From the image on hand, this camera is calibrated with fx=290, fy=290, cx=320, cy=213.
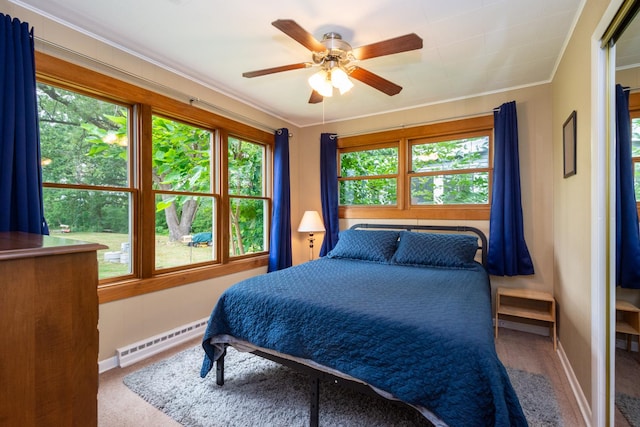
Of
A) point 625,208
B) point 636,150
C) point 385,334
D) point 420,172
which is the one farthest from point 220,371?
point 420,172

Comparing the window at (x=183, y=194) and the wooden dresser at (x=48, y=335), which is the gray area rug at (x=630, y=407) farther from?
the window at (x=183, y=194)

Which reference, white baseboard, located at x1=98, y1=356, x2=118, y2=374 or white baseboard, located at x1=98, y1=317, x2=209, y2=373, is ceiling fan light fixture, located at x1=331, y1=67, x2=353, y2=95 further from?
white baseboard, located at x1=98, y1=356, x2=118, y2=374

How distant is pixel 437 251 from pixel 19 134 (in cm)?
316

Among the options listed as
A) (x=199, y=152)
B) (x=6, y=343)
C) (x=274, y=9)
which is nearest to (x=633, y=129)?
(x=274, y=9)

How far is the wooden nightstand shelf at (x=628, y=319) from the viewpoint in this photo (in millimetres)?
1257

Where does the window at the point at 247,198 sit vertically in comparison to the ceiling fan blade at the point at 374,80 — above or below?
below

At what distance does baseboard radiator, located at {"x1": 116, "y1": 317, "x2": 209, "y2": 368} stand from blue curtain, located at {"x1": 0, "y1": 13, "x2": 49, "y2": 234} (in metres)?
1.11

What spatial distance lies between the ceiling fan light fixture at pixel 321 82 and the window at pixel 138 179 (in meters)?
1.47

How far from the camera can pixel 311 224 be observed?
12.3 feet

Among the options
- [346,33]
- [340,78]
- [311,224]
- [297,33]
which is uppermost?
[346,33]

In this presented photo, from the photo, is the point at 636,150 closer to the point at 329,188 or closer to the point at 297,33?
the point at 297,33

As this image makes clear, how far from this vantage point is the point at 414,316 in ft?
4.85

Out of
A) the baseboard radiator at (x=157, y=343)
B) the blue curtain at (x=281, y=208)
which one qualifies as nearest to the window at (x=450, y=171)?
the blue curtain at (x=281, y=208)

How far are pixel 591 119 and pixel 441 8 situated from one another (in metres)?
1.07
